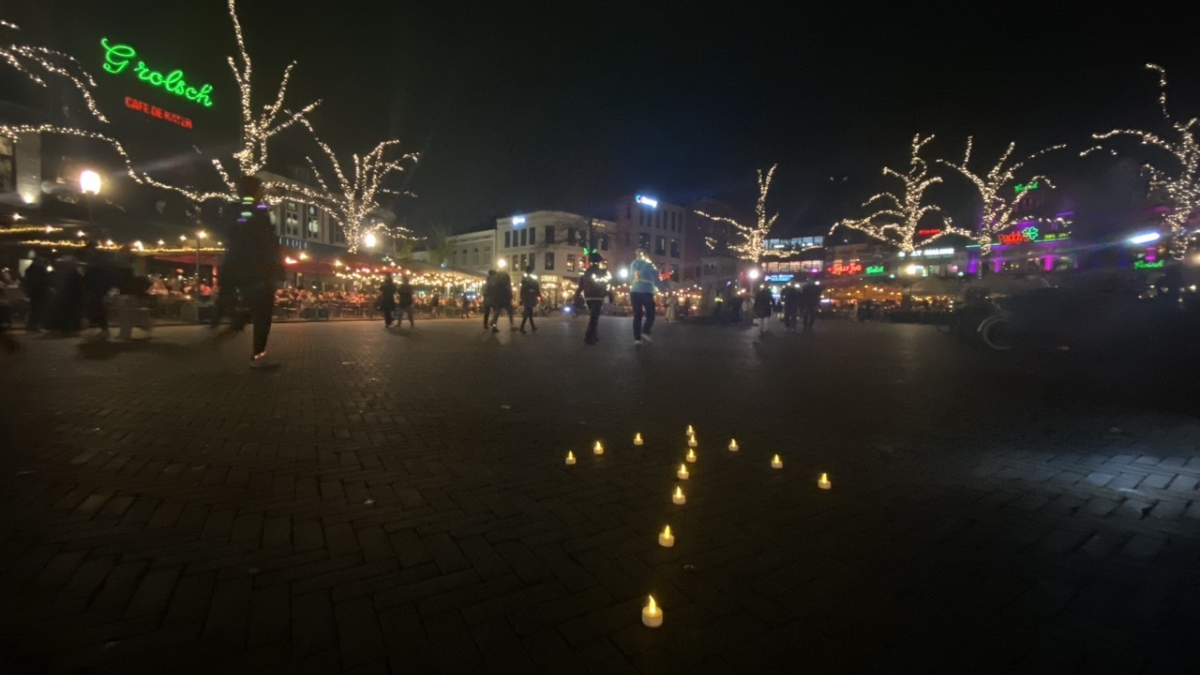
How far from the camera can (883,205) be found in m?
55.6

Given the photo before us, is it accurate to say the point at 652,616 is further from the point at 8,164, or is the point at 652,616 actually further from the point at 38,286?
the point at 8,164

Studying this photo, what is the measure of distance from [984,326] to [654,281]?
25.5ft

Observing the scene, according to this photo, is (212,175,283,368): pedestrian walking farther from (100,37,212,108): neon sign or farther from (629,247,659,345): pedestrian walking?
(100,37,212,108): neon sign

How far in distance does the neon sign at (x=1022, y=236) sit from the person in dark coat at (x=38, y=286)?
191ft

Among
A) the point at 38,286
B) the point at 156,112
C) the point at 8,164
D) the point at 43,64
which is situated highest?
the point at 156,112

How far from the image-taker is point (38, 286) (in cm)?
1211

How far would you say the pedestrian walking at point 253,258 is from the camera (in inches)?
276

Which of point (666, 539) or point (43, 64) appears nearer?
point (666, 539)

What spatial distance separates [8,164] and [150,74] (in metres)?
13.7

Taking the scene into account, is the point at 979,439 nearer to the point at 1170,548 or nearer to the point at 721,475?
the point at 1170,548

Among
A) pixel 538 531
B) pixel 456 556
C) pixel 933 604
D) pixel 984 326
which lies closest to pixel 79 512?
pixel 456 556

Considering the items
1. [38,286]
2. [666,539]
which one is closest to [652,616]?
[666,539]

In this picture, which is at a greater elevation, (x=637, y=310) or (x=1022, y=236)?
(x=1022, y=236)

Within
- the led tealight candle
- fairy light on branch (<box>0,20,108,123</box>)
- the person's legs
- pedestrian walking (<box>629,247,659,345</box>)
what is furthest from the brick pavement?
fairy light on branch (<box>0,20,108,123</box>)
